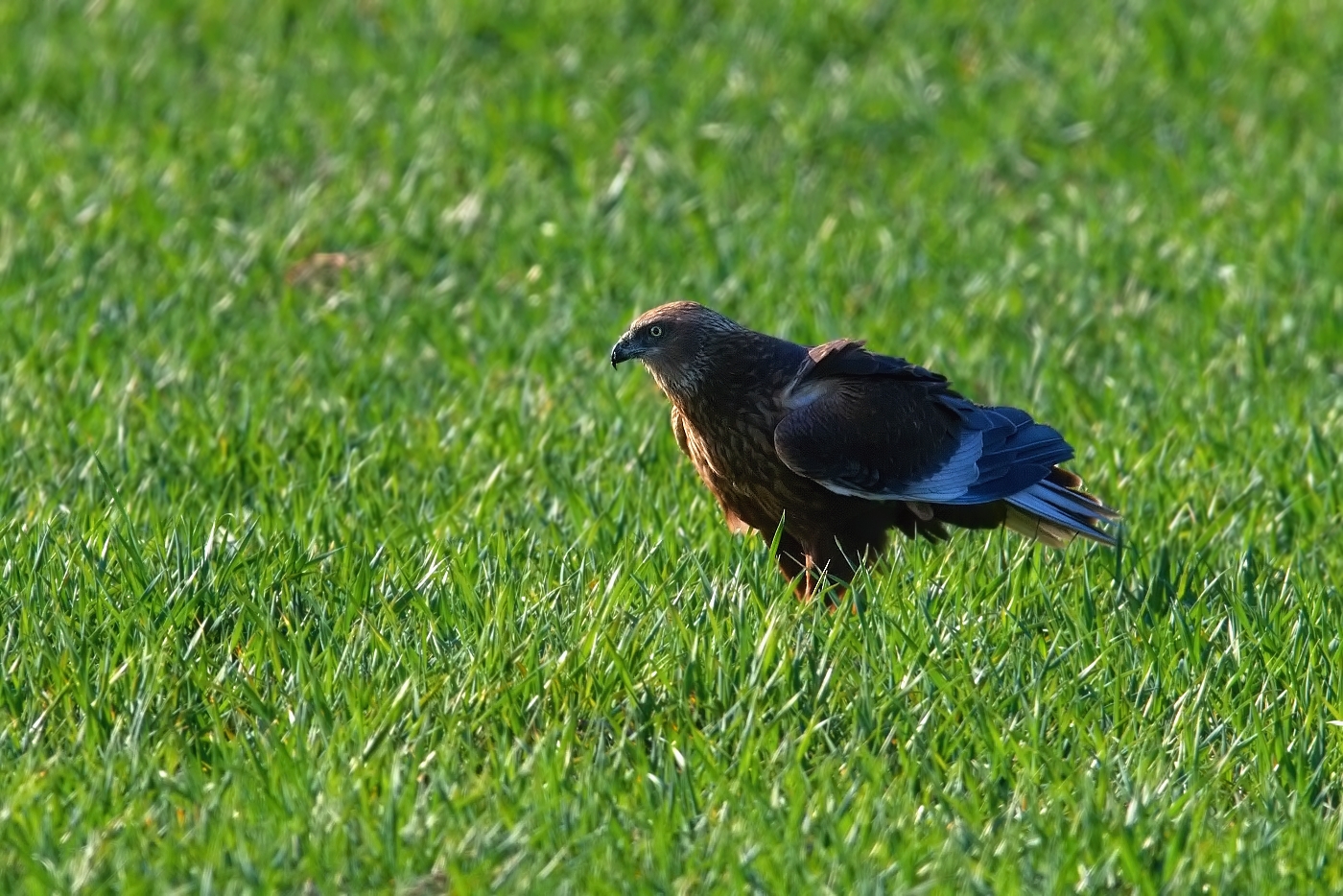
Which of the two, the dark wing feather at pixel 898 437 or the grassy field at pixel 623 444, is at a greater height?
the dark wing feather at pixel 898 437

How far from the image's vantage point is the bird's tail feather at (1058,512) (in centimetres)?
478

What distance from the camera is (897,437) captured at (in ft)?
15.5

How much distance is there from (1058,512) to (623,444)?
4.91 ft

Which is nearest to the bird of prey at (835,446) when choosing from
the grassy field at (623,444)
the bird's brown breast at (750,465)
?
the bird's brown breast at (750,465)

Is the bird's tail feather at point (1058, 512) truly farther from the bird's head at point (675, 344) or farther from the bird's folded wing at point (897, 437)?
the bird's head at point (675, 344)

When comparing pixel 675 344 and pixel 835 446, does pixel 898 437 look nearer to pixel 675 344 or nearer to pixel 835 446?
pixel 835 446

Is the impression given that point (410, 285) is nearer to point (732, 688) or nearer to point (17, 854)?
point (732, 688)

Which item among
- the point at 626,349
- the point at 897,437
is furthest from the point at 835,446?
the point at 626,349

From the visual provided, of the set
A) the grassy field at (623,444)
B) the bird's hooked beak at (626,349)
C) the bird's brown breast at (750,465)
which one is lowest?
the grassy field at (623,444)

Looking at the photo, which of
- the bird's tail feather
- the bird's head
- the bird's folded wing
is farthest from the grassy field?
the bird's head

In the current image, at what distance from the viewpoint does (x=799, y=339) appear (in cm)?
673

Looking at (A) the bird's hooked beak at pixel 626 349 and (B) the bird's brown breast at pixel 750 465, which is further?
(A) the bird's hooked beak at pixel 626 349

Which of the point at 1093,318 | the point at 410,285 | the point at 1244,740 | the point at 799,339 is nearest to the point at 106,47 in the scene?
the point at 410,285

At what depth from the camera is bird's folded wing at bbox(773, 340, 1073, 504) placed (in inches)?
181
